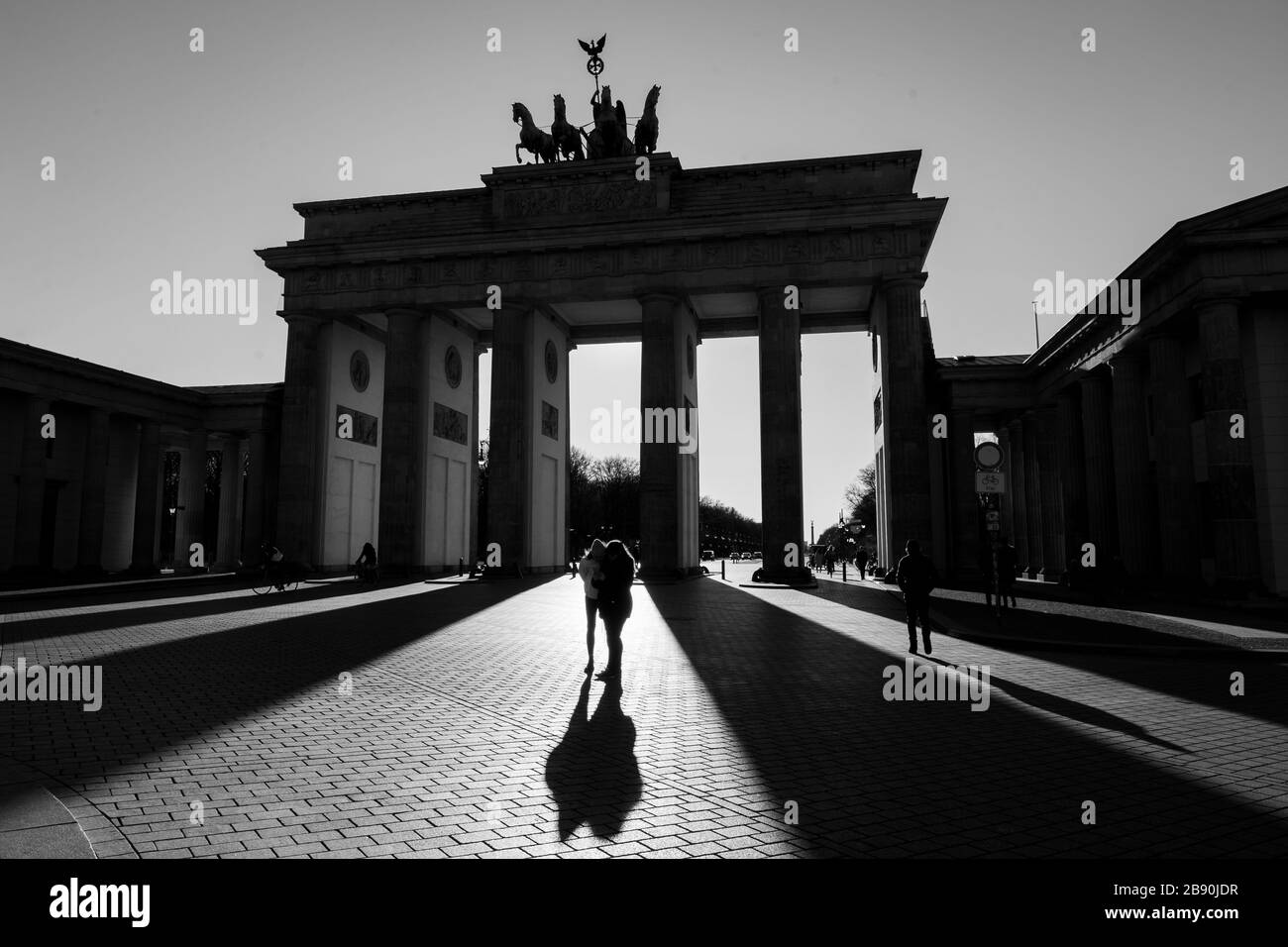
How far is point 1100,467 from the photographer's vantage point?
1174 inches

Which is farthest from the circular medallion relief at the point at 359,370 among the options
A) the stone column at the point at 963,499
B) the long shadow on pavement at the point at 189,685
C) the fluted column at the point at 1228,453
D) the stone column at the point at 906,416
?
the fluted column at the point at 1228,453

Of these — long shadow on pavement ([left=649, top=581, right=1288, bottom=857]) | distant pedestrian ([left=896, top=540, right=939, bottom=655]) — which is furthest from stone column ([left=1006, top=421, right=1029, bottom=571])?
long shadow on pavement ([left=649, top=581, right=1288, bottom=857])

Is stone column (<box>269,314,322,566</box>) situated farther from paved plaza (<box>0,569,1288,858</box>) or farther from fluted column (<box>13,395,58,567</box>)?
paved plaza (<box>0,569,1288,858</box>)

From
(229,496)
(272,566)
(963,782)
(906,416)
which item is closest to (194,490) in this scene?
(229,496)

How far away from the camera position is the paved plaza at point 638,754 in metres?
4.87

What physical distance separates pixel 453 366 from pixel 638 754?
40.7 metres

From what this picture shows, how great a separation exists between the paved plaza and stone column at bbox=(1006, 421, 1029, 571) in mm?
28975

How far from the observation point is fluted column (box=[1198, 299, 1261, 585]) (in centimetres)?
2119

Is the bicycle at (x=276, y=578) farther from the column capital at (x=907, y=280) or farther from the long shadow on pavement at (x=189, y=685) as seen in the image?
the column capital at (x=907, y=280)

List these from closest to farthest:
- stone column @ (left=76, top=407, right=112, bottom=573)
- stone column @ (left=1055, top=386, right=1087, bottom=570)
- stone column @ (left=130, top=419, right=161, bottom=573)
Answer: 1. stone column @ (left=1055, top=386, right=1087, bottom=570)
2. stone column @ (left=76, top=407, right=112, bottom=573)
3. stone column @ (left=130, top=419, right=161, bottom=573)

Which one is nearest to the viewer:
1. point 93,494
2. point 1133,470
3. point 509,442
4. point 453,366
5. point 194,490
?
point 1133,470

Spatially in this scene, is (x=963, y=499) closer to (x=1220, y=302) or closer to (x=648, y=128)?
(x=1220, y=302)

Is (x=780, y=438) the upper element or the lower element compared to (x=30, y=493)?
upper

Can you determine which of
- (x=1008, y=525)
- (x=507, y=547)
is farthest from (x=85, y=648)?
(x=1008, y=525)
